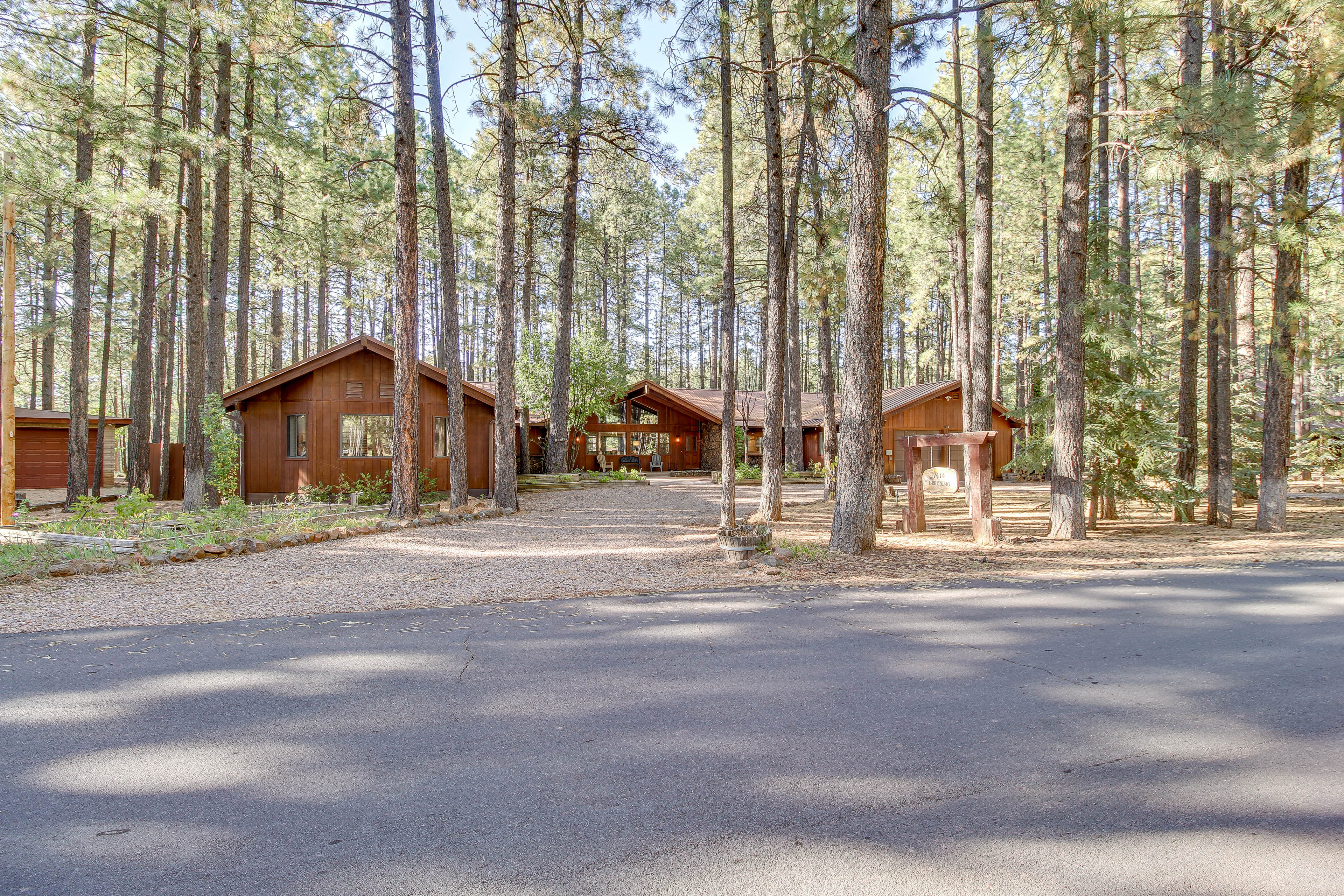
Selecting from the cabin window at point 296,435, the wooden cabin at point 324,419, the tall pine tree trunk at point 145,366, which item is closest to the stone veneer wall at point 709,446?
the wooden cabin at point 324,419

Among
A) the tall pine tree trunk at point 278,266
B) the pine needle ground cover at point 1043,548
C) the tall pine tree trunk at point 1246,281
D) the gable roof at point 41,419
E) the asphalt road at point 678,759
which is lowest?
the asphalt road at point 678,759

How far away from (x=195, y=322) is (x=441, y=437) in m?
6.02

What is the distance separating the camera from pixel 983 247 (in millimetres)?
12969

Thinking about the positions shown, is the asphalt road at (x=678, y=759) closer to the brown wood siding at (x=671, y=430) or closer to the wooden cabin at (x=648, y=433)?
the wooden cabin at (x=648, y=433)

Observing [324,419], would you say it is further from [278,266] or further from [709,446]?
[709,446]

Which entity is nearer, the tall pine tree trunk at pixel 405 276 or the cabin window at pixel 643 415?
the tall pine tree trunk at pixel 405 276

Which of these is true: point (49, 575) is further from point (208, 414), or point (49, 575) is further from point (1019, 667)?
point (1019, 667)

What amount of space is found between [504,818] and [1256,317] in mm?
31728

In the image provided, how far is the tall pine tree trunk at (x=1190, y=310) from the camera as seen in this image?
10.6 meters

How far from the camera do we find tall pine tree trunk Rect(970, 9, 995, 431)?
12.5 metres

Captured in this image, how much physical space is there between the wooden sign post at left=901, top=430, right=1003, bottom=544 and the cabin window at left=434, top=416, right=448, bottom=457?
12.2 metres

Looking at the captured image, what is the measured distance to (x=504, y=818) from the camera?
2.38 meters

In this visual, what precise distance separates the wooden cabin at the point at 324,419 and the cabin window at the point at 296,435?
2 cm

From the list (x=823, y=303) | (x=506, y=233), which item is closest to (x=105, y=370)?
(x=506, y=233)
